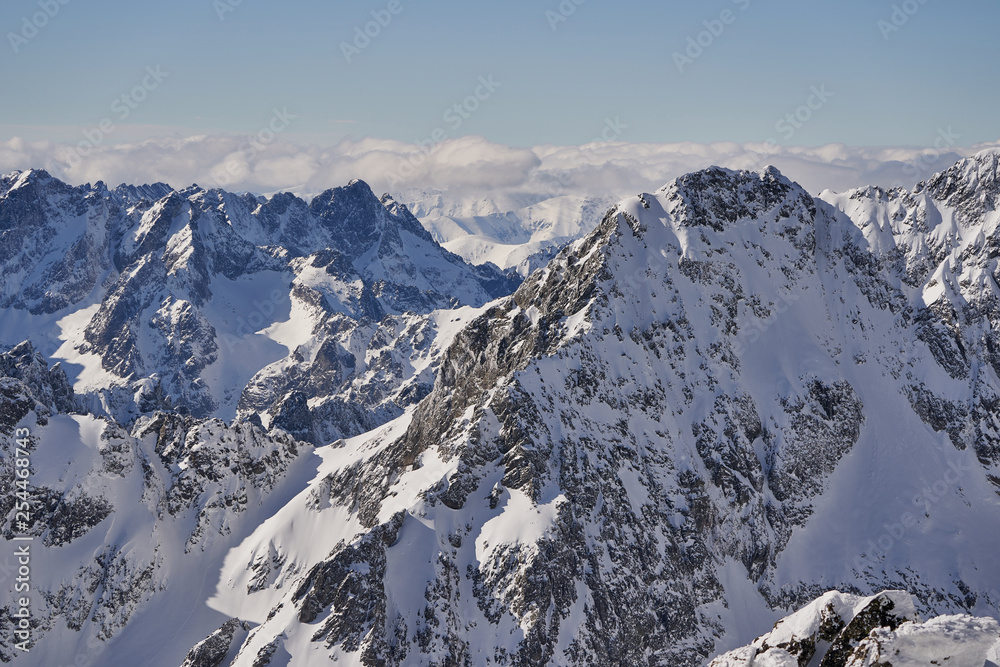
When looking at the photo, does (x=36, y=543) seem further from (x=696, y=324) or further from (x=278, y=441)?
(x=696, y=324)

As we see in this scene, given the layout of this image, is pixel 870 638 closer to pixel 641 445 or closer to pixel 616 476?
pixel 616 476

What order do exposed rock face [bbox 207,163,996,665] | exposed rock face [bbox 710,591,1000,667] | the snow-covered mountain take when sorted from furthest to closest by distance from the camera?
the snow-covered mountain < exposed rock face [bbox 207,163,996,665] < exposed rock face [bbox 710,591,1000,667]

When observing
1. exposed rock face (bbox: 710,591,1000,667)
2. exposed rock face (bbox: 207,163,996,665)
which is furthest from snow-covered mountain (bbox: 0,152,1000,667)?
exposed rock face (bbox: 710,591,1000,667)

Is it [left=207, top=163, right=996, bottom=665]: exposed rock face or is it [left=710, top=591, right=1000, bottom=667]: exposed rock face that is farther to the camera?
[left=207, top=163, right=996, bottom=665]: exposed rock face

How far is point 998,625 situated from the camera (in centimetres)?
3038

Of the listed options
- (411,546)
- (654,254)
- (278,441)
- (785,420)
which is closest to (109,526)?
(278,441)

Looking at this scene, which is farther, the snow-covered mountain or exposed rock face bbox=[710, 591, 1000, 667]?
the snow-covered mountain

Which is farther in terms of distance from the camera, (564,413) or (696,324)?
(696,324)

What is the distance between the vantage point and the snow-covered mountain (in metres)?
106

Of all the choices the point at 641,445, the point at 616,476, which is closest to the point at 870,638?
the point at 616,476

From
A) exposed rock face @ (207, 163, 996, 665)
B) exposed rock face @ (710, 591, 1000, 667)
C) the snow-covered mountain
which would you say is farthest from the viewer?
the snow-covered mountain

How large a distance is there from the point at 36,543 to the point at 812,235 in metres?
161

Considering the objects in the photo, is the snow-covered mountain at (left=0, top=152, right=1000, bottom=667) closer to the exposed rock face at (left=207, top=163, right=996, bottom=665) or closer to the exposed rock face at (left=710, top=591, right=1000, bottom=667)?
the exposed rock face at (left=207, top=163, right=996, bottom=665)

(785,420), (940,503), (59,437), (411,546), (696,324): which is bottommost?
(940,503)
